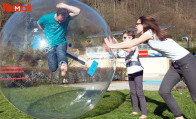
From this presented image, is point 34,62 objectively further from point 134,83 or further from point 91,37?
point 134,83

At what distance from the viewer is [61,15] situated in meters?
3.13

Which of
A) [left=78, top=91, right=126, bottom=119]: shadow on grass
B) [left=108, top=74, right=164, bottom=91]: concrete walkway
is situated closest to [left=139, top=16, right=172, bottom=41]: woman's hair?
[left=78, top=91, right=126, bottom=119]: shadow on grass

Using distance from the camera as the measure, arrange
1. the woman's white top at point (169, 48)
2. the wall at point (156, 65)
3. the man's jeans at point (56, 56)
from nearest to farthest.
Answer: the man's jeans at point (56, 56), the woman's white top at point (169, 48), the wall at point (156, 65)

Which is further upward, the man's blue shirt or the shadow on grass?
the man's blue shirt

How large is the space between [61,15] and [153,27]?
1.28 m

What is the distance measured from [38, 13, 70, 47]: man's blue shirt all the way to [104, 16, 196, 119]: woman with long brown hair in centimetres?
70

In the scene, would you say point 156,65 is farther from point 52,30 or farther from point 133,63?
point 52,30

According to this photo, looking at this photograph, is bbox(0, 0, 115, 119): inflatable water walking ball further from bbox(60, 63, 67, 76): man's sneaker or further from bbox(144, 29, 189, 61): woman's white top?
bbox(144, 29, 189, 61): woman's white top

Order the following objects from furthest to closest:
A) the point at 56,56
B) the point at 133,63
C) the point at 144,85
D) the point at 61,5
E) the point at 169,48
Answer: the point at 144,85 < the point at 133,63 < the point at 169,48 < the point at 61,5 < the point at 56,56

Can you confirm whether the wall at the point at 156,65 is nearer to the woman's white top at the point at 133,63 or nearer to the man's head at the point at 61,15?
the woman's white top at the point at 133,63

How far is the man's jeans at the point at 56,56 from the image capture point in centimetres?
303

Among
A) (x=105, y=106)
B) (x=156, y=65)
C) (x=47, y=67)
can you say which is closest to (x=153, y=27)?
(x=47, y=67)

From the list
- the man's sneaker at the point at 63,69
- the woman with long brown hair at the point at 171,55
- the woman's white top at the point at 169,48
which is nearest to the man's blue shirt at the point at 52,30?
the man's sneaker at the point at 63,69

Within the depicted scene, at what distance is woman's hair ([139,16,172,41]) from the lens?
10.9 ft
